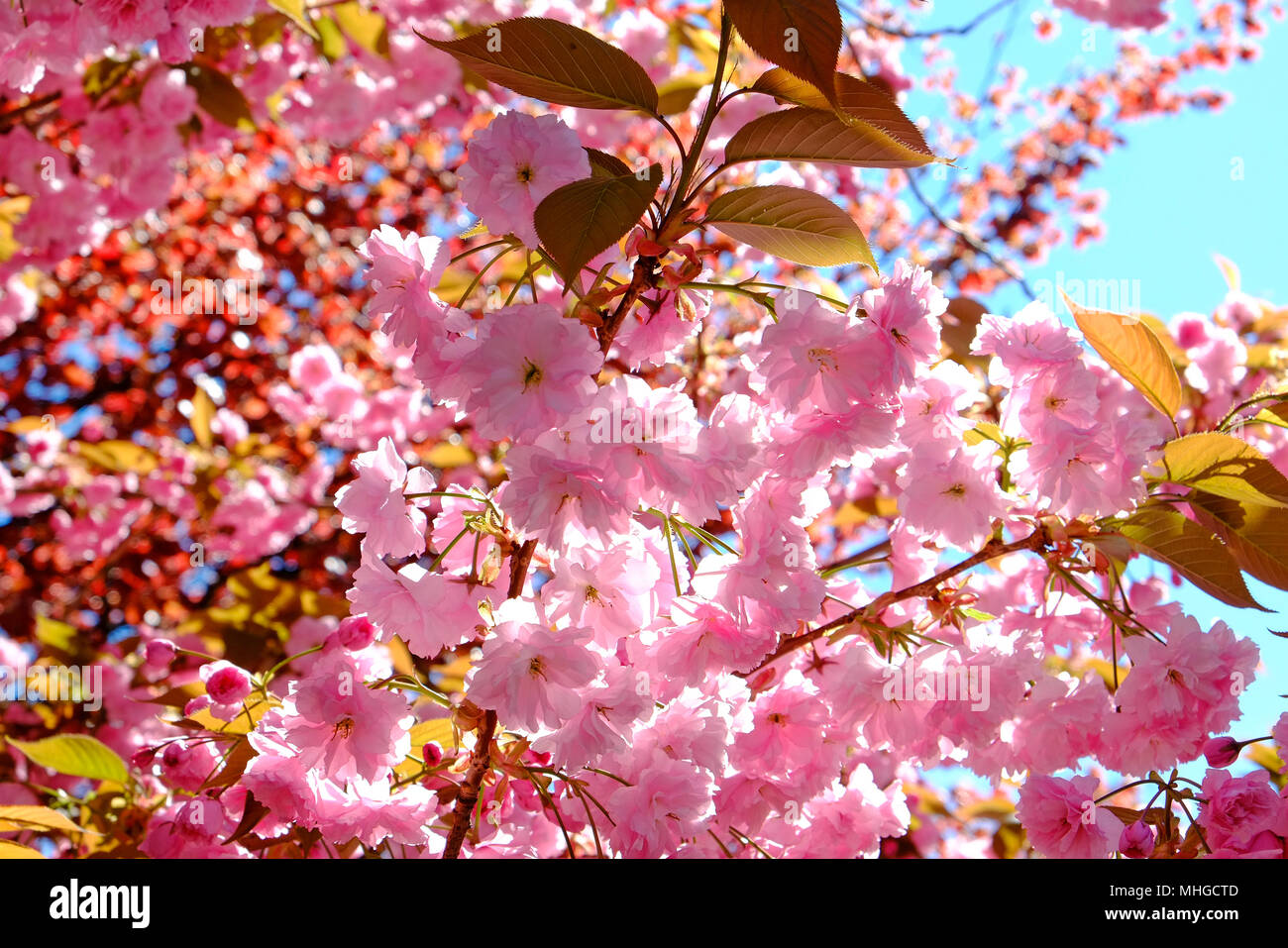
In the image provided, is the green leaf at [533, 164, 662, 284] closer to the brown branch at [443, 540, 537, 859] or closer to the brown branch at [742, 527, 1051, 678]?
the brown branch at [443, 540, 537, 859]

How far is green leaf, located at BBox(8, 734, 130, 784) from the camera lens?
1637mm

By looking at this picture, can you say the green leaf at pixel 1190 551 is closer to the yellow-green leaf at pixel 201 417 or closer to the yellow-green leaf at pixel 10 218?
the yellow-green leaf at pixel 201 417

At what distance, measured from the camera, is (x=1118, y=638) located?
1.46 m

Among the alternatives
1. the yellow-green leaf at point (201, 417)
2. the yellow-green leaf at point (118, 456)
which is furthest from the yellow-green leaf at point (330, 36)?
the yellow-green leaf at point (118, 456)

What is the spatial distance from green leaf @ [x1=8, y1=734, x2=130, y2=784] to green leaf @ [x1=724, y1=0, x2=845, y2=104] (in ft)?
5.16

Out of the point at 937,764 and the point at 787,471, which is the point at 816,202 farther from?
the point at 937,764

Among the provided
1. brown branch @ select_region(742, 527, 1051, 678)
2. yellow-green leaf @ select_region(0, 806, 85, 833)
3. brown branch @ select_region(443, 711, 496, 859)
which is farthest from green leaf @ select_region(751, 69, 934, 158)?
yellow-green leaf @ select_region(0, 806, 85, 833)

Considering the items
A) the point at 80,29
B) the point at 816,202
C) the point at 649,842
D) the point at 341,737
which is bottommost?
the point at 649,842

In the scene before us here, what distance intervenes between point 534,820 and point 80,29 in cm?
177

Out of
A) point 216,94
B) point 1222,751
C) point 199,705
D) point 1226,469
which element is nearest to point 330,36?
point 216,94

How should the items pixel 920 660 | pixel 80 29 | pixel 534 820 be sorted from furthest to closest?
pixel 80 29 < pixel 534 820 < pixel 920 660

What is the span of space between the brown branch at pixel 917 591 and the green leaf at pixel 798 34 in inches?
27.4

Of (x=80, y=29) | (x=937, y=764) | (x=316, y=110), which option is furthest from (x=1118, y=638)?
(x=316, y=110)

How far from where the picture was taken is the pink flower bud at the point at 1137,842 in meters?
1.21
